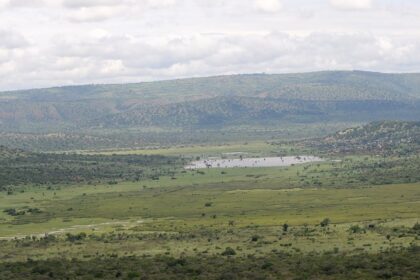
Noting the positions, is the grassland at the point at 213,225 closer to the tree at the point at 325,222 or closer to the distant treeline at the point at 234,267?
the distant treeline at the point at 234,267

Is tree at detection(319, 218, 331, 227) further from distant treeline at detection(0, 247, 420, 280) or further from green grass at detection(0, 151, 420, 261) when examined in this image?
distant treeline at detection(0, 247, 420, 280)

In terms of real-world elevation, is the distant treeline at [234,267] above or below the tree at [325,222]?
above

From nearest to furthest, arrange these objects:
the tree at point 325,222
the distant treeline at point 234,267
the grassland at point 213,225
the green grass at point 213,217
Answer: the distant treeline at point 234,267
the grassland at point 213,225
the green grass at point 213,217
the tree at point 325,222

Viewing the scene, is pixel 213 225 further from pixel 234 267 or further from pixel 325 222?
pixel 234 267

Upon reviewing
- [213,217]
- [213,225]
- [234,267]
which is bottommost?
[213,217]

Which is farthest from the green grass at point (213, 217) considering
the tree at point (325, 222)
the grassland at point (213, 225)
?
the tree at point (325, 222)

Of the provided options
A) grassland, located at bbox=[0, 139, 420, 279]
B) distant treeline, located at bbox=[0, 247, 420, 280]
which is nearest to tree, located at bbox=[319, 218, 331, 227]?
grassland, located at bbox=[0, 139, 420, 279]

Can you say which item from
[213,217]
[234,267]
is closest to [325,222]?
[213,217]

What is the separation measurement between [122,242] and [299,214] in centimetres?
3755

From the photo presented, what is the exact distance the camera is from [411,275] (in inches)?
2427

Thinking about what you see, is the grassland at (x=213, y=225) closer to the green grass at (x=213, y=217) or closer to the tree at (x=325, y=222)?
the green grass at (x=213, y=217)

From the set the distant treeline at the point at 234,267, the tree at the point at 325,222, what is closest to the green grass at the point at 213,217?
the tree at the point at 325,222

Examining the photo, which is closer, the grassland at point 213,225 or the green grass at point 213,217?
the grassland at point 213,225

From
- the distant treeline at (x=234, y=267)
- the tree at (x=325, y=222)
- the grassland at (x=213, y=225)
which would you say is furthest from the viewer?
the tree at (x=325, y=222)
